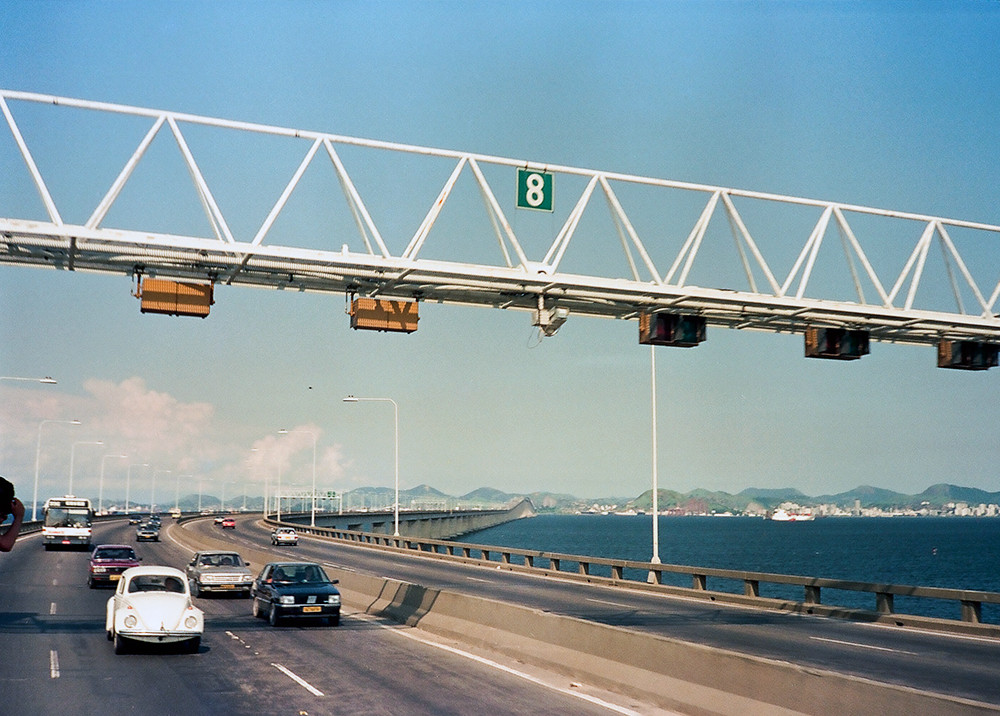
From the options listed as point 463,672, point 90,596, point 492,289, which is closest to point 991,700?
point 463,672

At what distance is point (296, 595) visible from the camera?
26094 millimetres

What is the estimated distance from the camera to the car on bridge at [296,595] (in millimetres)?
25953

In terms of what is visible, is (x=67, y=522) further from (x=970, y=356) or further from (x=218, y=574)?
(x=970, y=356)

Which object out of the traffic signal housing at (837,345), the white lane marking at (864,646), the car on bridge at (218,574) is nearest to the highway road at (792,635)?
the white lane marking at (864,646)

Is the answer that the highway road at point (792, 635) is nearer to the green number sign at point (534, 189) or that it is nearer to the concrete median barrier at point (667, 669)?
the concrete median barrier at point (667, 669)

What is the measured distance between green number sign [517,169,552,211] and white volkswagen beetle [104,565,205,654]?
420 inches

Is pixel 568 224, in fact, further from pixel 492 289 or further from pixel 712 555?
pixel 712 555

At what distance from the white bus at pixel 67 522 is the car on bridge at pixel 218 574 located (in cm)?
3262

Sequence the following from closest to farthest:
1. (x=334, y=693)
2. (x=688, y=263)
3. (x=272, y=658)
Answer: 1. (x=334, y=693)
2. (x=272, y=658)
3. (x=688, y=263)

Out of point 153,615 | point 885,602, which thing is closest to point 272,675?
point 153,615

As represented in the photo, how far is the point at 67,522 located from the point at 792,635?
52.4 m

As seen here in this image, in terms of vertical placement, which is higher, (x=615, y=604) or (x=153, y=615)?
(x=153, y=615)

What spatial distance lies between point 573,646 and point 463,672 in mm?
2107

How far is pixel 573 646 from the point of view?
17500 mm
